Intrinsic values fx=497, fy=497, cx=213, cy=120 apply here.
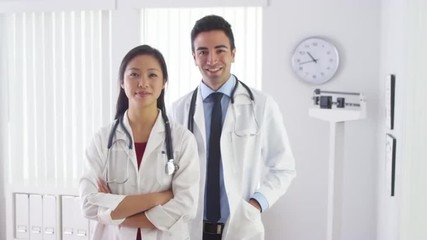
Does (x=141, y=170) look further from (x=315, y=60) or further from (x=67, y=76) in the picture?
(x=67, y=76)

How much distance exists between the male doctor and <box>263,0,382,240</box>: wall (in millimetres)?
1492

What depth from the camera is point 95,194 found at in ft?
5.48

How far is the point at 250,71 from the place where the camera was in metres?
3.51

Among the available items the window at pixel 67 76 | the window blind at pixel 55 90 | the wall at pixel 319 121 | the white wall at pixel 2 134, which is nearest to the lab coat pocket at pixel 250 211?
the wall at pixel 319 121

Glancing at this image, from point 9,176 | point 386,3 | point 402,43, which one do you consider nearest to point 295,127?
point 386,3

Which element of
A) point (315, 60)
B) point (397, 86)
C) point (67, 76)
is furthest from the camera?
point (67, 76)

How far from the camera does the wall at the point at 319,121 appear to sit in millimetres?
3299

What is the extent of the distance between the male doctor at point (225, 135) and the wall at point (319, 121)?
4.89ft

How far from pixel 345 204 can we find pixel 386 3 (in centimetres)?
135

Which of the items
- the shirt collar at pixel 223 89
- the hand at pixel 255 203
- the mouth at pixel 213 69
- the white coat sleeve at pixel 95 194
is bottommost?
the hand at pixel 255 203

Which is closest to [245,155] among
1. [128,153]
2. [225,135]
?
[225,135]

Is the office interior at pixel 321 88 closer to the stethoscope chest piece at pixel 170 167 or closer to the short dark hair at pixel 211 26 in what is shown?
the short dark hair at pixel 211 26

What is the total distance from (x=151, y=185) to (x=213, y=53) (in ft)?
1.72

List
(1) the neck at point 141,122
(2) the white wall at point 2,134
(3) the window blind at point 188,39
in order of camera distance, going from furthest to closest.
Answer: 1. (2) the white wall at point 2,134
2. (3) the window blind at point 188,39
3. (1) the neck at point 141,122
